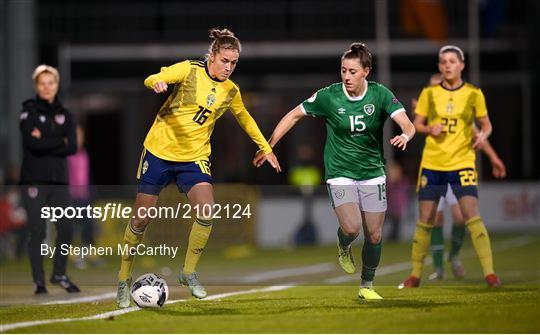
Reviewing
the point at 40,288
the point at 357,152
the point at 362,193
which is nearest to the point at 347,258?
the point at 362,193

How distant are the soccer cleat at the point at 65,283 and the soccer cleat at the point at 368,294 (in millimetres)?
3369

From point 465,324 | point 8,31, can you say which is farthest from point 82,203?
point 8,31

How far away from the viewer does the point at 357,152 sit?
11539 mm

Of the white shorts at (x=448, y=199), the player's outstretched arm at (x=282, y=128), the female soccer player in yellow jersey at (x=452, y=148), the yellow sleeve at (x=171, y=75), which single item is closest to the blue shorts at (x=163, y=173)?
the player's outstretched arm at (x=282, y=128)

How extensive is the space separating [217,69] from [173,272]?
7.38 feet

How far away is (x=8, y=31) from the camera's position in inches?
1286

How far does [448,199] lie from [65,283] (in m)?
4.20

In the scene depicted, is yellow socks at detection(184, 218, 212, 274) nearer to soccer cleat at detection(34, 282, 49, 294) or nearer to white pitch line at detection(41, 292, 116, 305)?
white pitch line at detection(41, 292, 116, 305)

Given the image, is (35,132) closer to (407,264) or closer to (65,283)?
(65,283)

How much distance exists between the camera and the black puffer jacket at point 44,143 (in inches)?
542

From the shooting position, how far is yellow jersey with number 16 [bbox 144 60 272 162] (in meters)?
11.3

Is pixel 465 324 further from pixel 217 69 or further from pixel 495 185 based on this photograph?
pixel 495 185

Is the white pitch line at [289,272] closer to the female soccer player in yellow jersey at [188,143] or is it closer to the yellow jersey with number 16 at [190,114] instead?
the female soccer player in yellow jersey at [188,143]

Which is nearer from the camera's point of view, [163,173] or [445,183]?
[163,173]
